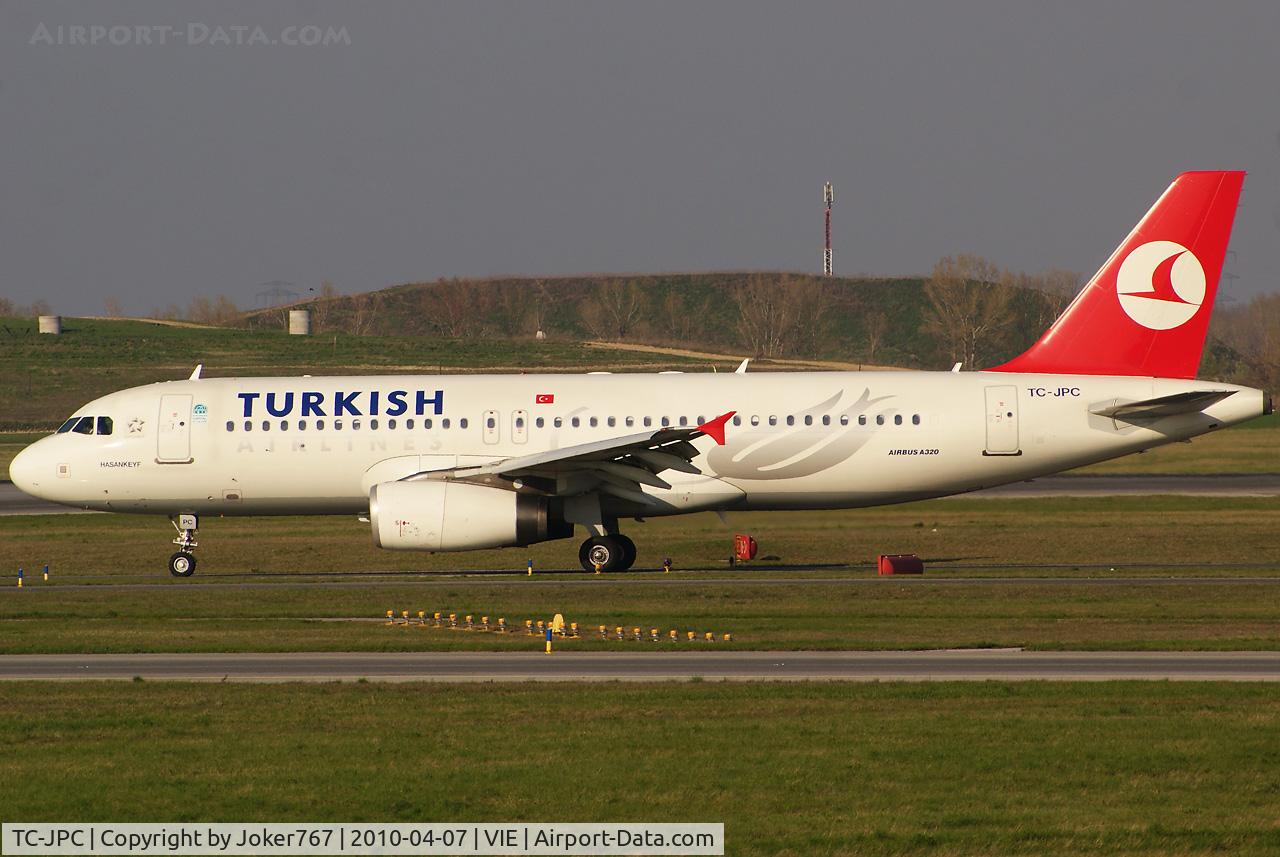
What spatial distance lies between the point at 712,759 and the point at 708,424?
57.2 ft

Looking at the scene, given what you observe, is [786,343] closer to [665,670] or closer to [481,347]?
[481,347]

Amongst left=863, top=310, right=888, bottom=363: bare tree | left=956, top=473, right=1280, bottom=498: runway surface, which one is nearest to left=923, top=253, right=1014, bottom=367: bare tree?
left=863, top=310, right=888, bottom=363: bare tree

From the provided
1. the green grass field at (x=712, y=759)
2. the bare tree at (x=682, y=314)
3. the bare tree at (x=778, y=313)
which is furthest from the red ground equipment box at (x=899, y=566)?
the bare tree at (x=682, y=314)

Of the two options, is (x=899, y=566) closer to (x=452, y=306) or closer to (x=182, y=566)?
(x=182, y=566)

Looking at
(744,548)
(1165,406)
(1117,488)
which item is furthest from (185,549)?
(1117,488)

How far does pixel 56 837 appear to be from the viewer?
1134 cm

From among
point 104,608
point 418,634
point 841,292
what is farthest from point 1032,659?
point 841,292

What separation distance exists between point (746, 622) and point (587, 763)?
10.0m

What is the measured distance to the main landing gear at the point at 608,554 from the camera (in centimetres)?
3164

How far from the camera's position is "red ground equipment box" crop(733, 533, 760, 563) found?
111 feet

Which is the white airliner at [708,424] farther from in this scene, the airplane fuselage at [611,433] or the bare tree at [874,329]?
the bare tree at [874,329]

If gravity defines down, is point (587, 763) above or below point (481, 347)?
below

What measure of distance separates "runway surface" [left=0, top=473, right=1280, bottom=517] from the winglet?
54.3 ft

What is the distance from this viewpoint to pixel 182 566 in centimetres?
3269
